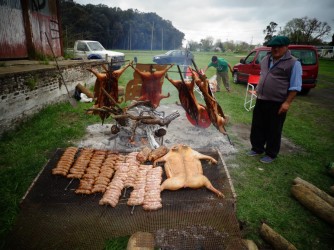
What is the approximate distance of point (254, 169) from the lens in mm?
4816

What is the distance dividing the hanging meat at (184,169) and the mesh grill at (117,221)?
4.8 inches

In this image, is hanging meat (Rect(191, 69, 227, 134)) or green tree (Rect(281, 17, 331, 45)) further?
green tree (Rect(281, 17, 331, 45))

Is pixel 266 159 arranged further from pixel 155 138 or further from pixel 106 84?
pixel 106 84

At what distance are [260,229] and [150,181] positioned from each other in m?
1.79

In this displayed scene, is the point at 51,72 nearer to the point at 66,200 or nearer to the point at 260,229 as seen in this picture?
the point at 66,200

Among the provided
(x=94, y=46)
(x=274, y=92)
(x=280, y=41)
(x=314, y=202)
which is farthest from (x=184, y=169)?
(x=94, y=46)

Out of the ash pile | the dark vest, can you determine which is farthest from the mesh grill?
the dark vest

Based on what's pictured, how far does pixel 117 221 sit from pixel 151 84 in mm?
2903

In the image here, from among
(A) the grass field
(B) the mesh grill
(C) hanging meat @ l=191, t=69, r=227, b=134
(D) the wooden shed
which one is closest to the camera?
(B) the mesh grill

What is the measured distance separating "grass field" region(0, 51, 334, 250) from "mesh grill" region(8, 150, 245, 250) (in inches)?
32.3

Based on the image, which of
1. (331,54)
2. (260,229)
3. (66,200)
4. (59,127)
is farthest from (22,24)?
(331,54)

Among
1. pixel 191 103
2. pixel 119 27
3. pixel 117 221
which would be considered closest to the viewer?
pixel 117 221

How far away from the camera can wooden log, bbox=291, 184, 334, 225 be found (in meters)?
3.36

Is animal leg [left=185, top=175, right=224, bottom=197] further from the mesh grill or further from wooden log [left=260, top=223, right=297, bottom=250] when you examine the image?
wooden log [left=260, top=223, right=297, bottom=250]
